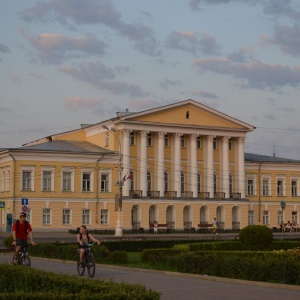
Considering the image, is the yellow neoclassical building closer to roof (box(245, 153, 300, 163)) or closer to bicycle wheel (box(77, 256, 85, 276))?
roof (box(245, 153, 300, 163))

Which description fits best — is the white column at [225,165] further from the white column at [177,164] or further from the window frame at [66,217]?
the window frame at [66,217]

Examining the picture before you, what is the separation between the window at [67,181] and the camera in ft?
219

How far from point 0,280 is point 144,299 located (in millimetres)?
5356

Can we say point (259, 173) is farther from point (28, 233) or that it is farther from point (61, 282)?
point (61, 282)

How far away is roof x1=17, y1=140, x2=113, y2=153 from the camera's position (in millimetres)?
65938

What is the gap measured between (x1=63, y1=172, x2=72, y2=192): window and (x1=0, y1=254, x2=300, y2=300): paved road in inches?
1690

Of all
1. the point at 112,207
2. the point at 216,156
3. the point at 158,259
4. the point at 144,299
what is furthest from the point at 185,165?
the point at 144,299

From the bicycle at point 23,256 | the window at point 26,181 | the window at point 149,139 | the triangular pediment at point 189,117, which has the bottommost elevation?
the bicycle at point 23,256

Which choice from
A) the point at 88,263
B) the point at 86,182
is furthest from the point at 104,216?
the point at 88,263

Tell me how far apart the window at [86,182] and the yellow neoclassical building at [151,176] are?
93 millimetres

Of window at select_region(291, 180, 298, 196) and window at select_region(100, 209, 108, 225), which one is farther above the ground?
window at select_region(291, 180, 298, 196)

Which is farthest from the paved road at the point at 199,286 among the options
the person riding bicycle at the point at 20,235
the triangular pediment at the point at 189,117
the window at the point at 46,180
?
the triangular pediment at the point at 189,117

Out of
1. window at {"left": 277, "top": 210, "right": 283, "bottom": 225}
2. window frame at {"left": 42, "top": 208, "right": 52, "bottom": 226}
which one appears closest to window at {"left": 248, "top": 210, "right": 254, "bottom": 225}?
window at {"left": 277, "top": 210, "right": 283, "bottom": 225}

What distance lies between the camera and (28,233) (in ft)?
70.6
